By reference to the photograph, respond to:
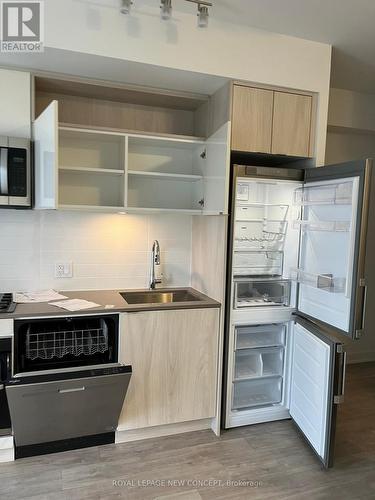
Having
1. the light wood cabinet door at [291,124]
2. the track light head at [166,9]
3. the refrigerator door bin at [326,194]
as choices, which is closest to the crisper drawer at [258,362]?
the refrigerator door bin at [326,194]

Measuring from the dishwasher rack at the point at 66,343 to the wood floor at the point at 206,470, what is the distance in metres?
0.63

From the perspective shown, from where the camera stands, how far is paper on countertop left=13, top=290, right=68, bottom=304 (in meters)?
2.33

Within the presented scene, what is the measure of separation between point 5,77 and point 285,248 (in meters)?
2.14

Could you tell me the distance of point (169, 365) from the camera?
2365 millimetres

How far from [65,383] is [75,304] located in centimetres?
48

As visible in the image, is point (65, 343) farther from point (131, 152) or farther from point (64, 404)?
point (131, 152)

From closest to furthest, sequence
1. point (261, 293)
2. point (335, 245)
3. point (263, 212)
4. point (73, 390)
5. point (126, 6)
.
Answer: point (126, 6), point (73, 390), point (335, 245), point (263, 212), point (261, 293)

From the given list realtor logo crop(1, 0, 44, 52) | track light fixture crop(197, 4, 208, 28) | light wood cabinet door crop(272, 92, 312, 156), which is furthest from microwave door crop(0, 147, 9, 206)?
light wood cabinet door crop(272, 92, 312, 156)

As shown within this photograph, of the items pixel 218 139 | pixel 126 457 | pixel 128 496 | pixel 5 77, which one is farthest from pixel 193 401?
pixel 5 77

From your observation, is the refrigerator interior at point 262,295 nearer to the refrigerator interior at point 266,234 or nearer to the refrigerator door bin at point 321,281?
the refrigerator interior at point 266,234

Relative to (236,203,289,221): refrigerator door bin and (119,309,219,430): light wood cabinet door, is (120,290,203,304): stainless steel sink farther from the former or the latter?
(236,203,289,221): refrigerator door bin

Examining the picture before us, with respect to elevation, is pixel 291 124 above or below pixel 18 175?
above

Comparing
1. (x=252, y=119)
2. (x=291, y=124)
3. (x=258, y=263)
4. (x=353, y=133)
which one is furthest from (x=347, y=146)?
(x=258, y=263)

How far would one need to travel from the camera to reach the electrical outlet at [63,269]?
2613mm
